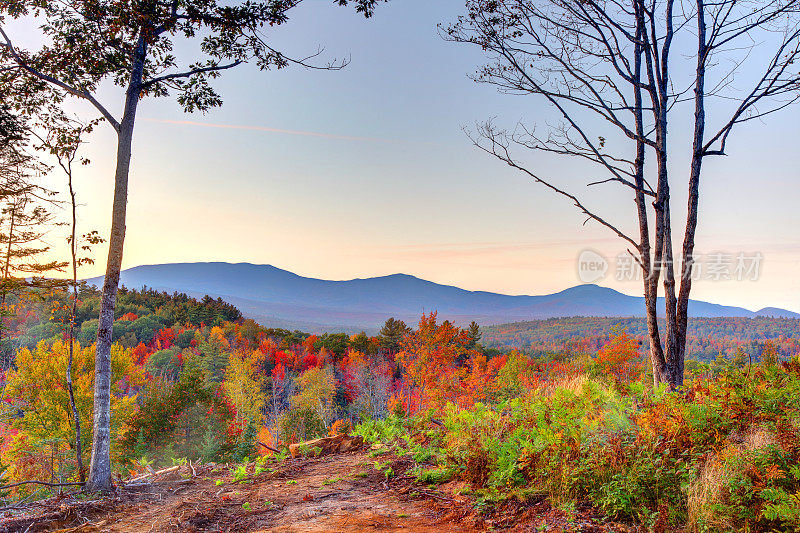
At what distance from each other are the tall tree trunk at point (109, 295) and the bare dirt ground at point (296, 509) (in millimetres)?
529

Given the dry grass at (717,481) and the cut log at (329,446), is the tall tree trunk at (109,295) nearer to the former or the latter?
the cut log at (329,446)

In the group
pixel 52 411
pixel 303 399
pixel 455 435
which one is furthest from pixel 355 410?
pixel 455 435

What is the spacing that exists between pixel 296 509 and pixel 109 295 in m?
5.01

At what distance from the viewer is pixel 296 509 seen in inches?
214

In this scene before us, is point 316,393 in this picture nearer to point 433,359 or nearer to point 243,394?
point 243,394

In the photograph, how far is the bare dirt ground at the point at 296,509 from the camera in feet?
14.6

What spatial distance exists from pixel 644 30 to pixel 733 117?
2222mm

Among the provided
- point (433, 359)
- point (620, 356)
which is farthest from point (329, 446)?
point (620, 356)

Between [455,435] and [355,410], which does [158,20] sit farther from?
[355,410]

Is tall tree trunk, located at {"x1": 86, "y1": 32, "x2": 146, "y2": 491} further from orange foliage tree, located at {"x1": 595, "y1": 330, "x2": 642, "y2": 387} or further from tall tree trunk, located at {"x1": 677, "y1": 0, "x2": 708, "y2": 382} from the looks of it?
orange foliage tree, located at {"x1": 595, "y1": 330, "x2": 642, "y2": 387}

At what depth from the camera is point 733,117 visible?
26.1 ft

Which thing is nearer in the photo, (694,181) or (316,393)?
(694,181)

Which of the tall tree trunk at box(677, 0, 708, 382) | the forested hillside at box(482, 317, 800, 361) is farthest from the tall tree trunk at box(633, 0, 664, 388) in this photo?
the forested hillside at box(482, 317, 800, 361)

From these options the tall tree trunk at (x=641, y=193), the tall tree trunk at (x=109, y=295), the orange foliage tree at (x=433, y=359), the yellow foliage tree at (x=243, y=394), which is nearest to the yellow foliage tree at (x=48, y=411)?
the yellow foliage tree at (x=243, y=394)
